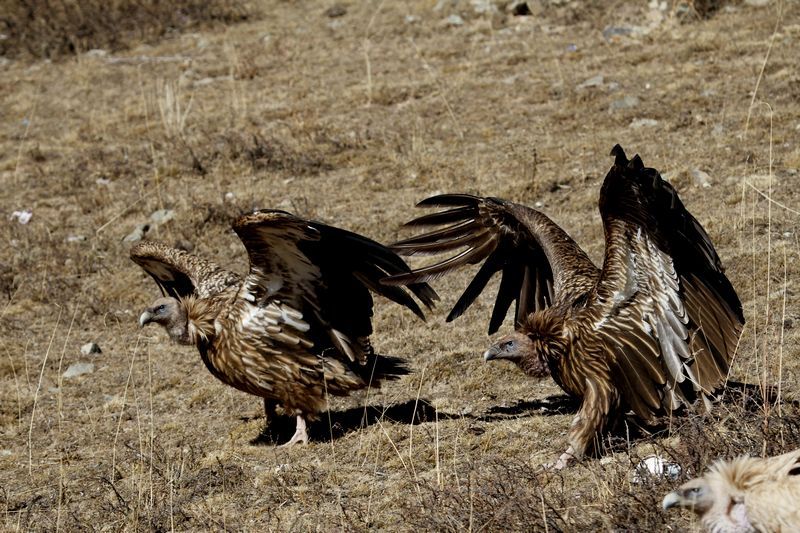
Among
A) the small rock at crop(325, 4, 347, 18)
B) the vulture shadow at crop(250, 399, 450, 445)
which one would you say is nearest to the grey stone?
the vulture shadow at crop(250, 399, 450, 445)

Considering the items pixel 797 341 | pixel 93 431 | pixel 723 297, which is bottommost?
pixel 93 431

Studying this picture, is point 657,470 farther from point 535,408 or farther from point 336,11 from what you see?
point 336,11

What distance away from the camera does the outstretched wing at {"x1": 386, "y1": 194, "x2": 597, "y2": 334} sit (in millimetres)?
7074

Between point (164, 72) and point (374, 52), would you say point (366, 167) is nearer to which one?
point (374, 52)

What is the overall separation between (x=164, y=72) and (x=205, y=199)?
17.7ft

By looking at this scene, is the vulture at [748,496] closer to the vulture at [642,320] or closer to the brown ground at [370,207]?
the brown ground at [370,207]

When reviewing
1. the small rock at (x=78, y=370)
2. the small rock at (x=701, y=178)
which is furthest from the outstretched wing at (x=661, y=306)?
the small rock at (x=78, y=370)

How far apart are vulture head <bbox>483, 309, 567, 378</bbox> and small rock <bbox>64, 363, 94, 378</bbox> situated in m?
3.67

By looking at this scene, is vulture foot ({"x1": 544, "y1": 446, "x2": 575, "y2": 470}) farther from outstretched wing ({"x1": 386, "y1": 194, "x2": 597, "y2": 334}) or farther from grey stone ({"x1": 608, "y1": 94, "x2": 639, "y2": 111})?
grey stone ({"x1": 608, "y1": 94, "x2": 639, "y2": 111})

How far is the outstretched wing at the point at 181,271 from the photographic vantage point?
7.70 m

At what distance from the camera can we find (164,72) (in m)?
16.2

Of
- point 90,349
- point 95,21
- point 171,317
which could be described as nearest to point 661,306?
point 171,317

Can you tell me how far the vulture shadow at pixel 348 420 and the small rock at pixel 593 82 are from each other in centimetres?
655

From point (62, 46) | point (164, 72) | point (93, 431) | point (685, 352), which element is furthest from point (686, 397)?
point (62, 46)
